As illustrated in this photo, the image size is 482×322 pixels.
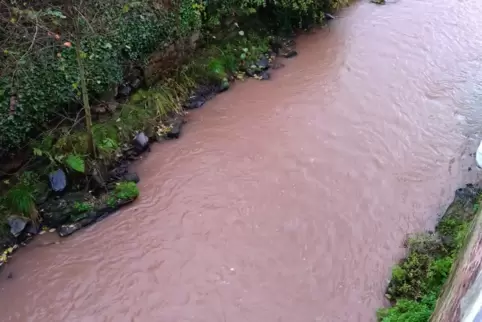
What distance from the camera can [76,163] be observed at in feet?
21.0

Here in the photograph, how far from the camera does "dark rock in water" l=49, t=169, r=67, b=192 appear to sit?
6461 millimetres

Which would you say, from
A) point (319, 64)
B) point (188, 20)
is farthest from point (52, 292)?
point (319, 64)

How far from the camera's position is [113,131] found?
7254 mm

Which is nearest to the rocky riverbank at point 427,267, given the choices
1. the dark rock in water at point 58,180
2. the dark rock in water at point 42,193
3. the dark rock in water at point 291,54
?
the dark rock in water at point 58,180

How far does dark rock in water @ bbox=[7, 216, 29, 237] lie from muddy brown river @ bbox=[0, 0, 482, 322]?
0.27 m

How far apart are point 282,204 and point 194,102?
275 centimetres

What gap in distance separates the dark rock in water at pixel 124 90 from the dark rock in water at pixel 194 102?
1003 millimetres

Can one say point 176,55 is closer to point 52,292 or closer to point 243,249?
point 243,249

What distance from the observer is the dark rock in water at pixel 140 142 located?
7.36m

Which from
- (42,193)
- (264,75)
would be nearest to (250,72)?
(264,75)

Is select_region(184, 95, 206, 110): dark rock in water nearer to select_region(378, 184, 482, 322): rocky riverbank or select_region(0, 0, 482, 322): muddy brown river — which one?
select_region(0, 0, 482, 322): muddy brown river

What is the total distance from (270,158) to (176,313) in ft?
9.54

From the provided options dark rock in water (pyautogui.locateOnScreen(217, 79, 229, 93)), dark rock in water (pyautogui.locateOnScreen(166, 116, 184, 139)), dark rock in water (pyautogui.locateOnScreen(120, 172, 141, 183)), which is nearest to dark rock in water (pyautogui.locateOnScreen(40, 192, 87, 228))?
dark rock in water (pyautogui.locateOnScreen(120, 172, 141, 183))

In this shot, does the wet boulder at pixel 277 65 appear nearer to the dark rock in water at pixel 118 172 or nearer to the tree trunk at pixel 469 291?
the dark rock in water at pixel 118 172
